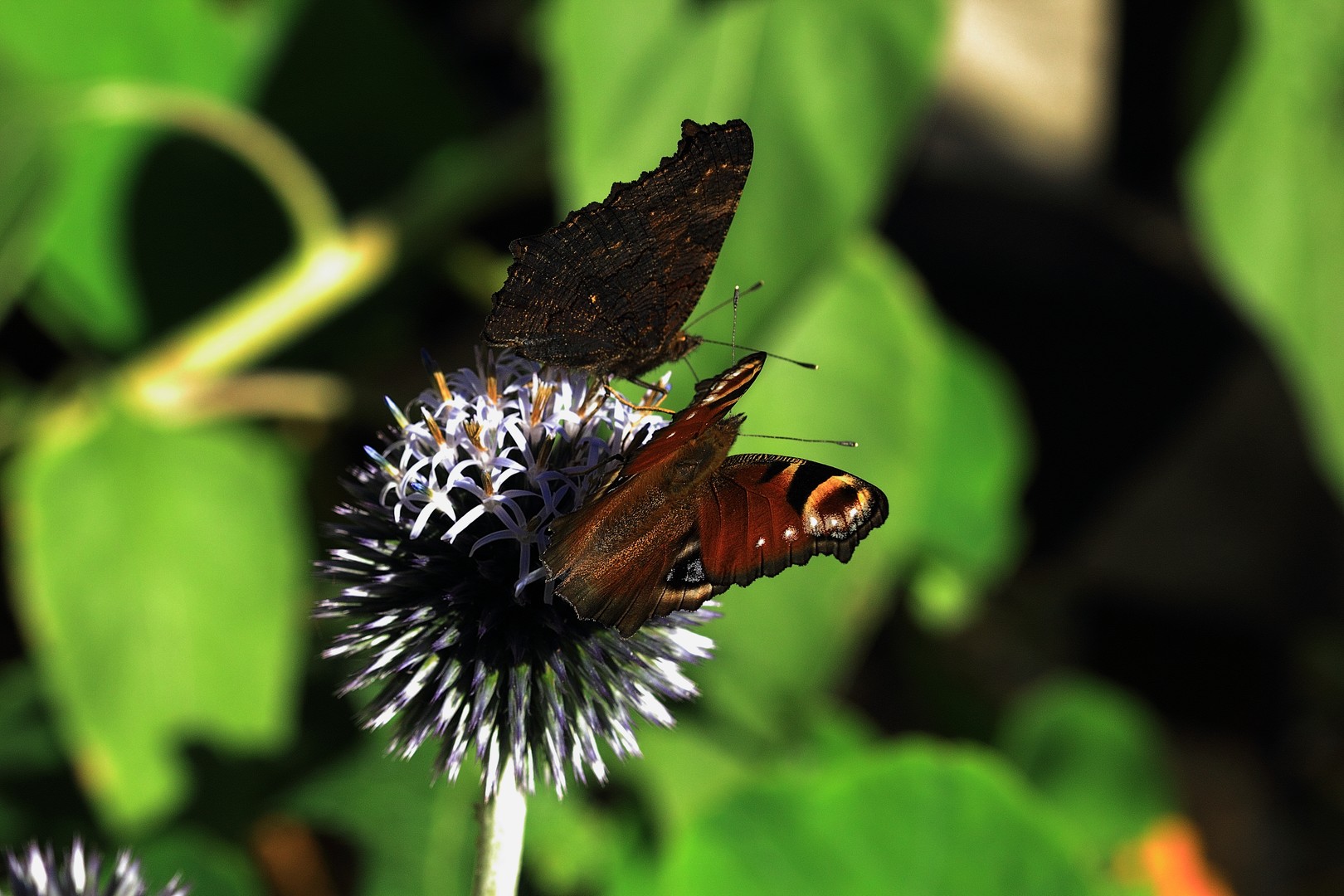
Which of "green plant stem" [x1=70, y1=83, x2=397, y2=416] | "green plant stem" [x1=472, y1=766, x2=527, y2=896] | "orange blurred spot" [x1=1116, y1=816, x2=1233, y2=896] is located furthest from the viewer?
"orange blurred spot" [x1=1116, y1=816, x2=1233, y2=896]

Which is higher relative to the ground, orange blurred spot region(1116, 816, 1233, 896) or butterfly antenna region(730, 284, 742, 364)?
butterfly antenna region(730, 284, 742, 364)

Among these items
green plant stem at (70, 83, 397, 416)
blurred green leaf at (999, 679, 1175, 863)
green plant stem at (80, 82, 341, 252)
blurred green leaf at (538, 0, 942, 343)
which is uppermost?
green plant stem at (80, 82, 341, 252)

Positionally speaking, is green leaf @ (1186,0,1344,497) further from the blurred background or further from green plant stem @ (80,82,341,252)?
green plant stem @ (80,82,341,252)

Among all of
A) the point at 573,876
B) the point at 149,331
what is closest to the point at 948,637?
the point at 573,876

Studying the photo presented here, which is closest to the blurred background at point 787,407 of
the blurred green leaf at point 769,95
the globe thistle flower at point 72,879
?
the blurred green leaf at point 769,95

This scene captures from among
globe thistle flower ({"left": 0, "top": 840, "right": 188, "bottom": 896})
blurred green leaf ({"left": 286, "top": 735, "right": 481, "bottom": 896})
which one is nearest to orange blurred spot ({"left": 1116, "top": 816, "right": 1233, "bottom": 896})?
blurred green leaf ({"left": 286, "top": 735, "right": 481, "bottom": 896})

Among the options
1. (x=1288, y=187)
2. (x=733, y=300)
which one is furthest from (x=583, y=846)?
(x=1288, y=187)
